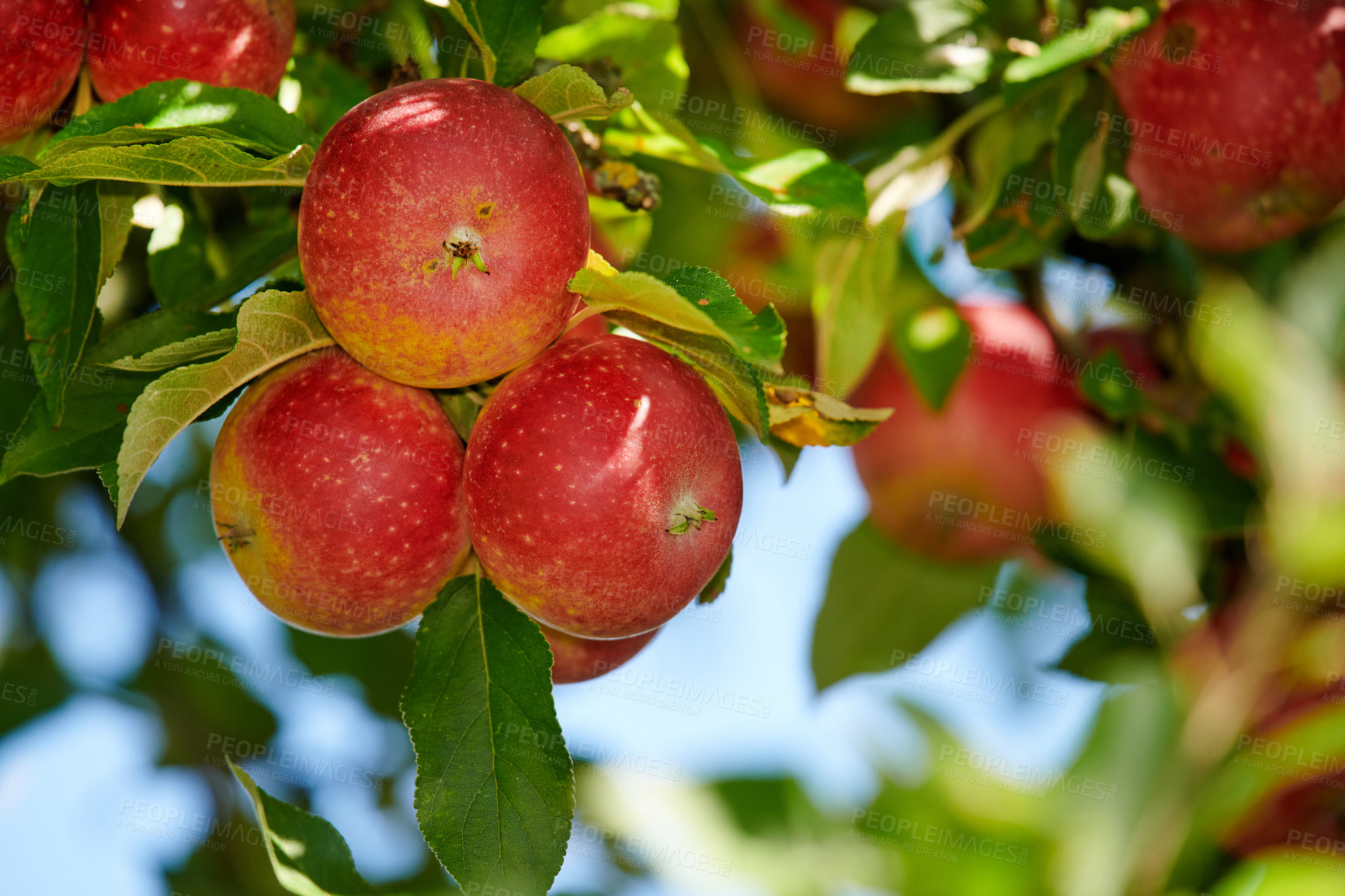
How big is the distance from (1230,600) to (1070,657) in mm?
311

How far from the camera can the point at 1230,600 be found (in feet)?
6.66

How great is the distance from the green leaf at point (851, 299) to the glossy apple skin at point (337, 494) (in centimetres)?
76

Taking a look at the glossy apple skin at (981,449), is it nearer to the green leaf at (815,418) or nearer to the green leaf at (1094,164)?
the green leaf at (1094,164)

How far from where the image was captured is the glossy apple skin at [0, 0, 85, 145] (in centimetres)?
120

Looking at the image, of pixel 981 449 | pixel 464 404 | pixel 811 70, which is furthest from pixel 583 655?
pixel 811 70

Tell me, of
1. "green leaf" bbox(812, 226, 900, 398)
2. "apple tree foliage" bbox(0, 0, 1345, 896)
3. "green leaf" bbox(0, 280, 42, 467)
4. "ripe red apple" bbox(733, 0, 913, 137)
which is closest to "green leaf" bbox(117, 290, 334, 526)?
"apple tree foliage" bbox(0, 0, 1345, 896)

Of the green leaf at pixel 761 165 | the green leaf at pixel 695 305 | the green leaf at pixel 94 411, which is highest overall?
the green leaf at pixel 695 305

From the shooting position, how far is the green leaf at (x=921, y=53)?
1.64 metres

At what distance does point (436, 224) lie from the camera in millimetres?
1059

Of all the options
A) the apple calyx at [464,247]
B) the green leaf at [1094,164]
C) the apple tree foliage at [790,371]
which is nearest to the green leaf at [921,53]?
the apple tree foliage at [790,371]

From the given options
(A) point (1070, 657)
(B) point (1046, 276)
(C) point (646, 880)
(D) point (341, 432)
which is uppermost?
(D) point (341, 432)

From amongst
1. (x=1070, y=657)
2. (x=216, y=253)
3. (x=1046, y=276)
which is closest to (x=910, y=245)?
(x=1046, y=276)

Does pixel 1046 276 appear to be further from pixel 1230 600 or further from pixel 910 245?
pixel 1230 600

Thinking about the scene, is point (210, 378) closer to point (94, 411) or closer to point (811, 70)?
point (94, 411)
